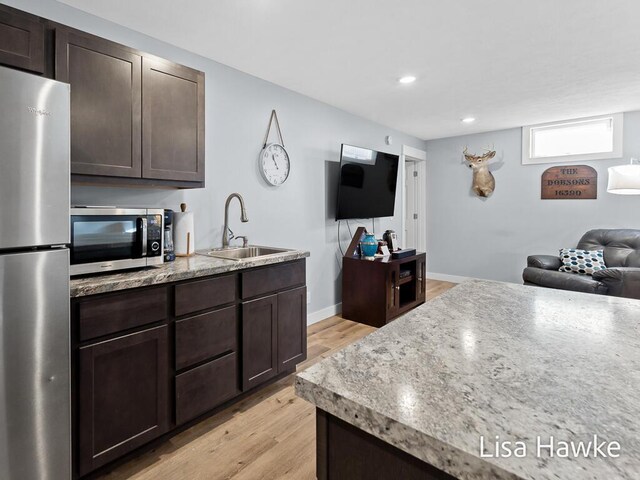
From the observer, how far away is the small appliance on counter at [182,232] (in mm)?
2363

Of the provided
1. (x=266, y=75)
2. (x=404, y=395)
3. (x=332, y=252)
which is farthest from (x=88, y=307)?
(x=332, y=252)

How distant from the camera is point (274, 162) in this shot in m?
3.30

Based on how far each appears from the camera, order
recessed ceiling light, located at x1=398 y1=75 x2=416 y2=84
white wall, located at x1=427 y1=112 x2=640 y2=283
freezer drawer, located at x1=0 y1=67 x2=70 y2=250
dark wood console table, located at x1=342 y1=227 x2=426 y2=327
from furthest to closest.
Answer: white wall, located at x1=427 y1=112 x2=640 y2=283
dark wood console table, located at x1=342 y1=227 x2=426 y2=327
recessed ceiling light, located at x1=398 y1=75 x2=416 y2=84
freezer drawer, located at x1=0 y1=67 x2=70 y2=250

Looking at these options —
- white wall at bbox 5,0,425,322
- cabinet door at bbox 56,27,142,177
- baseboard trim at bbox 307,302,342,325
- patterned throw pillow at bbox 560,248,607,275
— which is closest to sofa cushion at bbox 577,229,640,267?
patterned throw pillow at bbox 560,248,607,275

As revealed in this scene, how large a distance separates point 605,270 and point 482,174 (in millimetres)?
2328

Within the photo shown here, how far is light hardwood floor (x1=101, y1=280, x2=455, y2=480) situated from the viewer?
171 cm

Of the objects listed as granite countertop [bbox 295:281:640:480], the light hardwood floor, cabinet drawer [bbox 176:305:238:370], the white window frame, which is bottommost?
the light hardwood floor

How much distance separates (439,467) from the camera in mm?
504

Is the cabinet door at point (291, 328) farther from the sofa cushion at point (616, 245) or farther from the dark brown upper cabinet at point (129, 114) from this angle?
the sofa cushion at point (616, 245)

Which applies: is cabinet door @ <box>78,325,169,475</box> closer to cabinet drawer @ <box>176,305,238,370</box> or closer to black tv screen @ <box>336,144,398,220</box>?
cabinet drawer @ <box>176,305,238,370</box>

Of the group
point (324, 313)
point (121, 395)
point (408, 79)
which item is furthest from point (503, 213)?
point (121, 395)

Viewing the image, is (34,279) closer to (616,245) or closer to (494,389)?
(494,389)

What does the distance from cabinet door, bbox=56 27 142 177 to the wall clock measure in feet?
4.41

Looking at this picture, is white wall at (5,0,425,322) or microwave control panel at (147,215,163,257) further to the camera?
white wall at (5,0,425,322)
